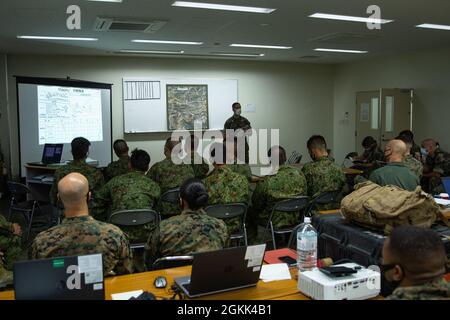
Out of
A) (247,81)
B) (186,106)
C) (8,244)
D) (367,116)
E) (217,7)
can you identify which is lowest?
(8,244)

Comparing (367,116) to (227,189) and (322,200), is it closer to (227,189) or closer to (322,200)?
(322,200)

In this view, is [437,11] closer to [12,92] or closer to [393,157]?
[393,157]

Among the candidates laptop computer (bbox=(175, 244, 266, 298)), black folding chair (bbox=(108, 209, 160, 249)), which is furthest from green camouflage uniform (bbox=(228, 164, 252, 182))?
laptop computer (bbox=(175, 244, 266, 298))

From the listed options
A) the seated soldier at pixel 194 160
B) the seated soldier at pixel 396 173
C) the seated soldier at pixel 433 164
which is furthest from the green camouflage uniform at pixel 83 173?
the seated soldier at pixel 433 164

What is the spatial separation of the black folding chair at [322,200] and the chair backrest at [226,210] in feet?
2.63

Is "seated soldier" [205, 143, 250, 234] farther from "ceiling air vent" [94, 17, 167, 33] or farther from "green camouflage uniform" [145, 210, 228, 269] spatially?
"ceiling air vent" [94, 17, 167, 33]

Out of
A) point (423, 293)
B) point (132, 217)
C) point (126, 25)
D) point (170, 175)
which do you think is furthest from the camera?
point (126, 25)

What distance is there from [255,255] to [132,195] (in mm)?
2229

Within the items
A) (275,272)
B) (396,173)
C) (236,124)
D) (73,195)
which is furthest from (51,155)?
(275,272)

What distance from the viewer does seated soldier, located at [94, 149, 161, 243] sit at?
3.80 metres

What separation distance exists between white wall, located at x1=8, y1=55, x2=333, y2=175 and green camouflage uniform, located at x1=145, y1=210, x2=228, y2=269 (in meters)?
6.94

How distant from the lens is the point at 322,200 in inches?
172

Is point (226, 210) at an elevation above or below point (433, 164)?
below

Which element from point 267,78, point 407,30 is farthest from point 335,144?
point 407,30
